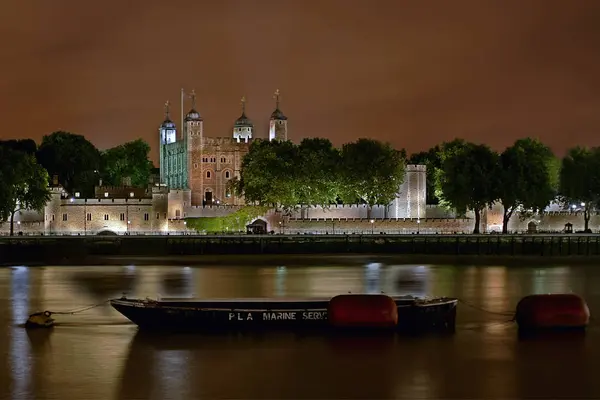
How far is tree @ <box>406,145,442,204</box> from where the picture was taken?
108 meters

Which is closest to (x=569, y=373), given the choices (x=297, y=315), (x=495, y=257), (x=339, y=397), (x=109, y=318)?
(x=339, y=397)

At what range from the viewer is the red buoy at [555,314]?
30797 millimetres

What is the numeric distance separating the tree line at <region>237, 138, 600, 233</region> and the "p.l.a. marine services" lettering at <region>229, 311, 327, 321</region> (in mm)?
55438

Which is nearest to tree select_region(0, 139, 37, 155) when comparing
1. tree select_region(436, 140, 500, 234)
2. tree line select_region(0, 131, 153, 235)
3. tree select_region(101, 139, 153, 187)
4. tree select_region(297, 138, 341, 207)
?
tree line select_region(0, 131, 153, 235)

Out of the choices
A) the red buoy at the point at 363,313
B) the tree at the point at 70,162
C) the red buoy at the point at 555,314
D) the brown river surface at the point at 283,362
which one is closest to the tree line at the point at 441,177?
the tree at the point at 70,162

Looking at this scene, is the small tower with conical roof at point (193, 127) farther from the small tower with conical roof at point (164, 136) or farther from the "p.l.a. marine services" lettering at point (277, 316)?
the "p.l.a. marine services" lettering at point (277, 316)

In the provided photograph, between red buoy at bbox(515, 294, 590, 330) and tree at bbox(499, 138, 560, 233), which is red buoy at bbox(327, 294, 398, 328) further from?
tree at bbox(499, 138, 560, 233)

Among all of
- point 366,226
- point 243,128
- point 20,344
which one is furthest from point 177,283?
point 243,128

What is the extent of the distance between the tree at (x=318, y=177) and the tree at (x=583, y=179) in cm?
2066

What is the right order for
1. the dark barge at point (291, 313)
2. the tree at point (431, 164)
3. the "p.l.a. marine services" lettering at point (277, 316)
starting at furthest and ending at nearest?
the tree at point (431, 164), the "p.l.a. marine services" lettering at point (277, 316), the dark barge at point (291, 313)

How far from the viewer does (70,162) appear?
11400cm

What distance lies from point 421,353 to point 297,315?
4.52 m

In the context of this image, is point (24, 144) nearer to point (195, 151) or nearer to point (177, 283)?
point (195, 151)

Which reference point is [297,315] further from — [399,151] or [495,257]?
[399,151]
